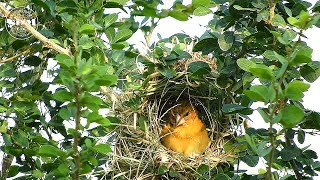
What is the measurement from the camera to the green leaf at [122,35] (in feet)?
11.6

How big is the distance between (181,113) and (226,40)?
108 cm

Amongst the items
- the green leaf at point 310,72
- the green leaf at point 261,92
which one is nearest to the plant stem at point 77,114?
the green leaf at point 261,92

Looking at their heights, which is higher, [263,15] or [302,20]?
[302,20]

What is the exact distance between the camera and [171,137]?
14.2 feet

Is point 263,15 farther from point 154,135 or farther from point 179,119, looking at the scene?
point 179,119

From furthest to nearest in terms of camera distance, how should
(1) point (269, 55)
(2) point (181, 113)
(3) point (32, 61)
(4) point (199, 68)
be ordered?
(2) point (181, 113), (3) point (32, 61), (4) point (199, 68), (1) point (269, 55)

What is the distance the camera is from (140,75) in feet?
12.7

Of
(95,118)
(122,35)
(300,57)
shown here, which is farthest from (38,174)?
(300,57)

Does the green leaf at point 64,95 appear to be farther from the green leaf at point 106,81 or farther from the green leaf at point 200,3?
the green leaf at point 200,3

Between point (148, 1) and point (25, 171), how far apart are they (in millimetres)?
1065

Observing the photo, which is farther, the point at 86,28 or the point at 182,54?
the point at 182,54

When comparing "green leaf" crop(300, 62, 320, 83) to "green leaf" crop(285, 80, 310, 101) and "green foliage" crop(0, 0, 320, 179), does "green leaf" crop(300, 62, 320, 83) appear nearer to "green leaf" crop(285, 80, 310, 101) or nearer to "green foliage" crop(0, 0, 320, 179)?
"green foliage" crop(0, 0, 320, 179)

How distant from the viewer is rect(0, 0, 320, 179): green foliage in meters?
2.76

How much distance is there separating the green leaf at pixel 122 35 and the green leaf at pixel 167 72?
0.28 m
